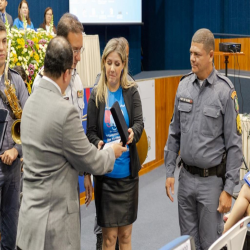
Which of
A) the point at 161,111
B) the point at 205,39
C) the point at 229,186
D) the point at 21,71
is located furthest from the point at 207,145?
the point at 161,111

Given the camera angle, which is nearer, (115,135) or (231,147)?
(231,147)

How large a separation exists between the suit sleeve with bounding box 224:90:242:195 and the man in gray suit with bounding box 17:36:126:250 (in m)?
0.87

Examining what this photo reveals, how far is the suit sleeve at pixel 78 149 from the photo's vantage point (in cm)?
185

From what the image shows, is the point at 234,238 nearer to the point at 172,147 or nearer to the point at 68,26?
the point at 172,147

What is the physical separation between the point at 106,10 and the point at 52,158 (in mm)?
8018

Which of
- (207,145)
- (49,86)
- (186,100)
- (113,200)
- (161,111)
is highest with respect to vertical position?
(49,86)

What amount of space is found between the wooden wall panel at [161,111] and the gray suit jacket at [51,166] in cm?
359

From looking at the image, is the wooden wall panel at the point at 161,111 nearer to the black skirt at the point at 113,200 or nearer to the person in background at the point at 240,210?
the black skirt at the point at 113,200

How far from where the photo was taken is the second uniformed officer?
2.49 meters

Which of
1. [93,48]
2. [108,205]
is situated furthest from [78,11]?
[108,205]

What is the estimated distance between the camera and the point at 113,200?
268 centimetres

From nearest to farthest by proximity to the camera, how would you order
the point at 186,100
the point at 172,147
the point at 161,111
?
the point at 186,100, the point at 172,147, the point at 161,111

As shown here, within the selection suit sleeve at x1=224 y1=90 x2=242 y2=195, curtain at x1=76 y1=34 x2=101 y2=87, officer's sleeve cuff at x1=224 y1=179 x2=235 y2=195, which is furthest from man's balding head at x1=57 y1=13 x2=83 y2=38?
curtain at x1=76 y1=34 x2=101 y2=87

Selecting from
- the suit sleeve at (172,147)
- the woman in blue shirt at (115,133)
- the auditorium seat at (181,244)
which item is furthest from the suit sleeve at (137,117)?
the auditorium seat at (181,244)
